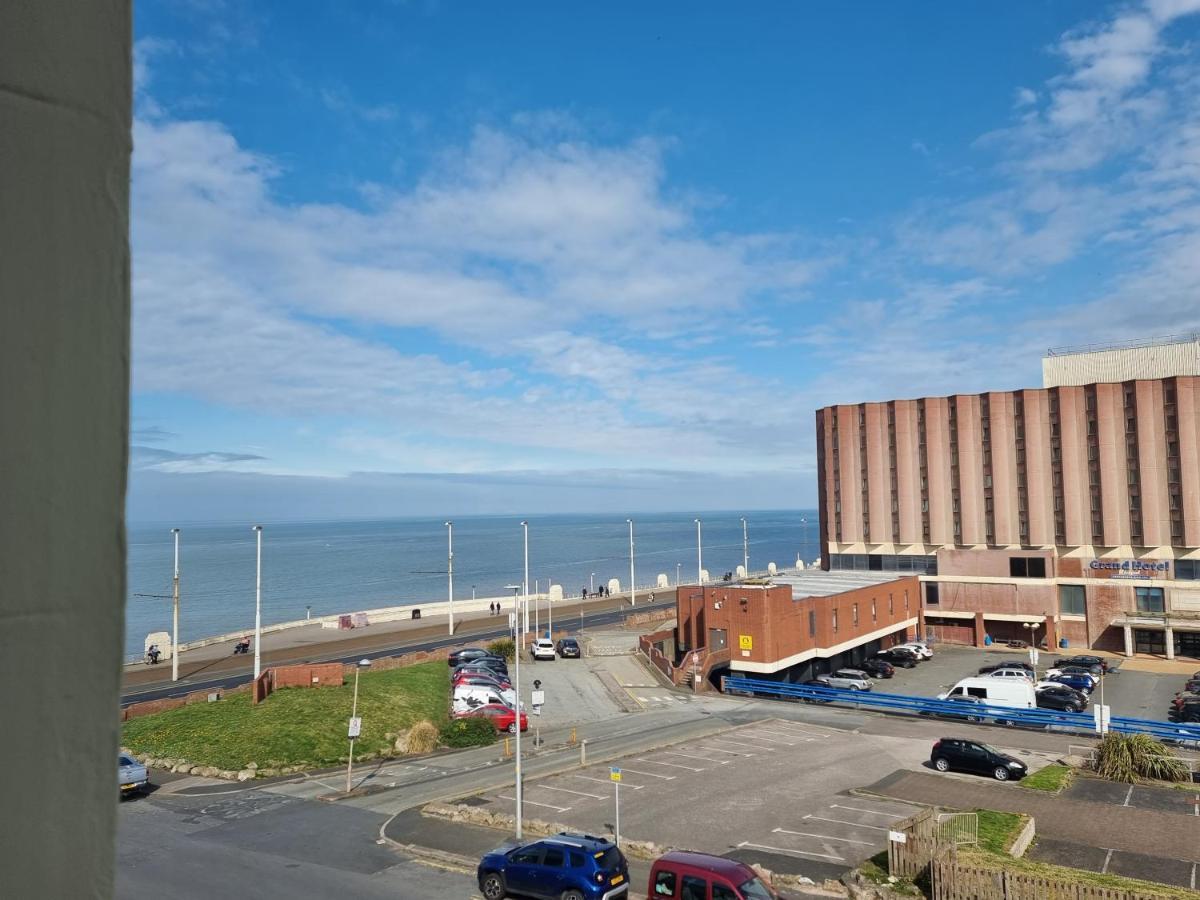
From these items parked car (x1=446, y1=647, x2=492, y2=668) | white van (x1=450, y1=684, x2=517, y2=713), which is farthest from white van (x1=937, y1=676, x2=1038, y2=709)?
parked car (x1=446, y1=647, x2=492, y2=668)

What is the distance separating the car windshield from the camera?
59.5 ft

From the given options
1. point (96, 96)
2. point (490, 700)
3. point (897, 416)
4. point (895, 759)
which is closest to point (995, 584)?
point (897, 416)

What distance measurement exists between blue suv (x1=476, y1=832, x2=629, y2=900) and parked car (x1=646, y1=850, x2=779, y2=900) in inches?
44.3

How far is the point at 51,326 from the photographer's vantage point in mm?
1499

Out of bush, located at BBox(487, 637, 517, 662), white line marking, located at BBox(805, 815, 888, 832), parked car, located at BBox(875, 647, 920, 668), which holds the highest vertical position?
bush, located at BBox(487, 637, 517, 662)

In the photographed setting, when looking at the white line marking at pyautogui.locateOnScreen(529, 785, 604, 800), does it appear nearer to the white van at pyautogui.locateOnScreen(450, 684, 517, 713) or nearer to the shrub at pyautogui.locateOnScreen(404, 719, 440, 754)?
the shrub at pyautogui.locateOnScreen(404, 719, 440, 754)

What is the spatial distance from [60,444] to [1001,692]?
51289 millimetres

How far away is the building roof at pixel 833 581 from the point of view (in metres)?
60.4

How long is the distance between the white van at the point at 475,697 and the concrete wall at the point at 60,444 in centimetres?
4385

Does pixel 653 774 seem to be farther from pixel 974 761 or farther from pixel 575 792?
pixel 974 761

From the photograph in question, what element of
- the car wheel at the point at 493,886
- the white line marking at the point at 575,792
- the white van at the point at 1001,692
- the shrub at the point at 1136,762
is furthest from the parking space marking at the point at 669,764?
the white van at the point at 1001,692

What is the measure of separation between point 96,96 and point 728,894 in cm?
1953

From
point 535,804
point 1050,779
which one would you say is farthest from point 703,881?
point 1050,779

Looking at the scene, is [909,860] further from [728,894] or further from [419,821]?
[419,821]
